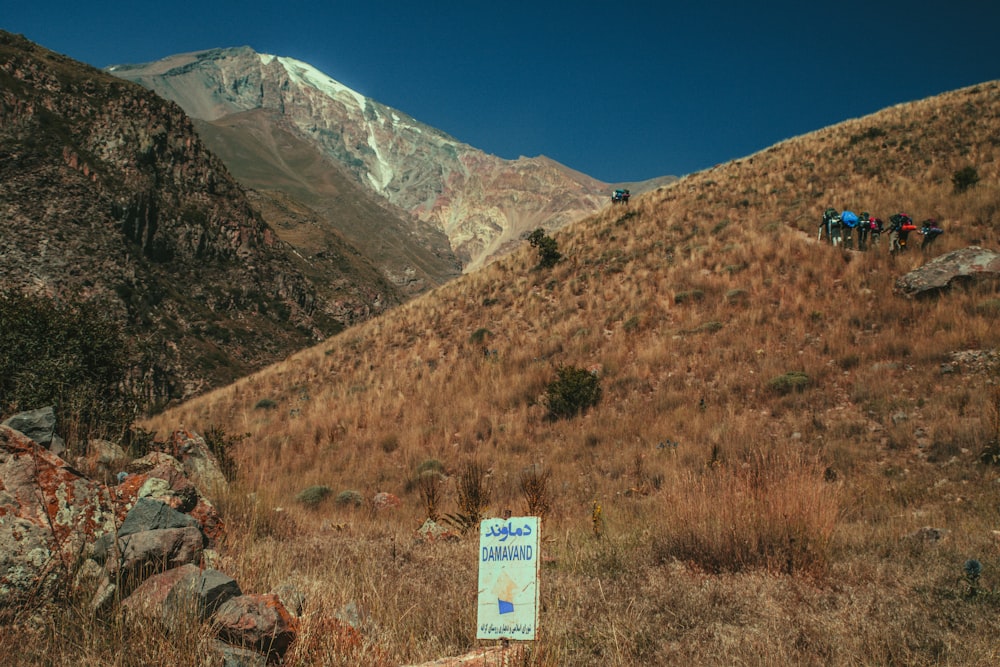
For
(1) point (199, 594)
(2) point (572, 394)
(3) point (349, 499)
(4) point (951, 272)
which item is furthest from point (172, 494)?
(4) point (951, 272)

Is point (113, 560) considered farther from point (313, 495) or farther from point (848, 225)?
point (848, 225)

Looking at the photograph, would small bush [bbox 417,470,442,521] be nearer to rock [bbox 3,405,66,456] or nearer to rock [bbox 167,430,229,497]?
rock [bbox 167,430,229,497]

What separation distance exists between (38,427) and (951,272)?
A: 49.2ft

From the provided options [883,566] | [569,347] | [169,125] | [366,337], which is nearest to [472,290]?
[366,337]

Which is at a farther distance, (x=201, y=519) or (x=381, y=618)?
(x=201, y=519)

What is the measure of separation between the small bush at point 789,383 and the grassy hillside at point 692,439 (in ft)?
0.17

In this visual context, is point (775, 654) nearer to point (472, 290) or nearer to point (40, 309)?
point (40, 309)

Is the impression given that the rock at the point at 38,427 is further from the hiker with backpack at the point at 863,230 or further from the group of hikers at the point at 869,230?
the hiker with backpack at the point at 863,230

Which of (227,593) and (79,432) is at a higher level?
(79,432)

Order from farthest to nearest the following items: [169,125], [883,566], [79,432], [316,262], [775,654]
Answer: [316,262], [169,125], [79,432], [883,566], [775,654]

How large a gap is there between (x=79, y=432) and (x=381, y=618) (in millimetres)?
5440

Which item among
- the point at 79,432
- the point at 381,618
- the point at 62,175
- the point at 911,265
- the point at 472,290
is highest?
the point at 62,175

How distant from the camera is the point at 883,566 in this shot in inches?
167

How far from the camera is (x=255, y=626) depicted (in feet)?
9.61
